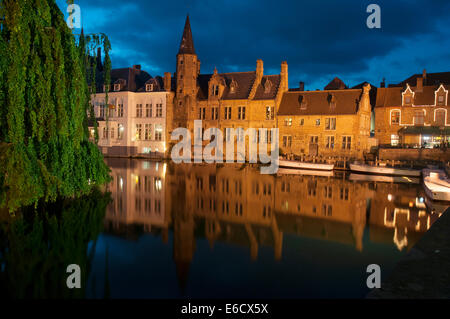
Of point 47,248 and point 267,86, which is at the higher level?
point 267,86

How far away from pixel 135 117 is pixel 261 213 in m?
35.3

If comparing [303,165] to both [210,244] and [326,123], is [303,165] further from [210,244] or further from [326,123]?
[210,244]

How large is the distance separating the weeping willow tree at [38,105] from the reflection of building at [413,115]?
119ft

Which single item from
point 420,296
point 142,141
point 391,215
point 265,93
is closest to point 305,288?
point 420,296

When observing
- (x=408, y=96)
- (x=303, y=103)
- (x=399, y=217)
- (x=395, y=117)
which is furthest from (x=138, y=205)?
(x=408, y=96)

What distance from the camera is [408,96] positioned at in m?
Result: 38.2

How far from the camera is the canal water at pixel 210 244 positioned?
729cm

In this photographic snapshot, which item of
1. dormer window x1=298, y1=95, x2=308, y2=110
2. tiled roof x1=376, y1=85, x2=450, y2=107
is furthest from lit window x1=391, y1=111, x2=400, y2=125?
dormer window x1=298, y1=95, x2=308, y2=110

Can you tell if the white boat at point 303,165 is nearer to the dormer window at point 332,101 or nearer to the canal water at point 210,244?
the dormer window at point 332,101

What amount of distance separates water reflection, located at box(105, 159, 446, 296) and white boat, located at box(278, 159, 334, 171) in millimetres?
9481

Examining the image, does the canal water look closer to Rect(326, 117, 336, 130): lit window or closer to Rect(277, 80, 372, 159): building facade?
Rect(277, 80, 372, 159): building facade

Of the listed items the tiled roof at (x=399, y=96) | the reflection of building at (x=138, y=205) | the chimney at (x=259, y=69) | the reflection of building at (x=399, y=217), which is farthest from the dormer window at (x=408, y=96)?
the reflection of building at (x=138, y=205)

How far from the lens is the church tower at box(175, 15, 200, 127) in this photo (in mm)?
42562

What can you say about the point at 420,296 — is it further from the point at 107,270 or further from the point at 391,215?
the point at 391,215
